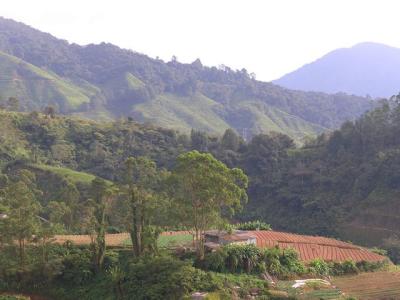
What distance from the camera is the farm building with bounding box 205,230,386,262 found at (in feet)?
74.2

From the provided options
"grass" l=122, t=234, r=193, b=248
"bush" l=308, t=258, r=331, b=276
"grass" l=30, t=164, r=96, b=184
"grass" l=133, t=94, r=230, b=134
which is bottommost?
"bush" l=308, t=258, r=331, b=276

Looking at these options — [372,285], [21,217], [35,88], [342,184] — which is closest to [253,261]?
[372,285]

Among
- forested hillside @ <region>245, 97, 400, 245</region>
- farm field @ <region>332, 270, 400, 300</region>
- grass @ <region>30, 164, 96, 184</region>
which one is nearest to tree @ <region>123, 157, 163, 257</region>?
farm field @ <region>332, 270, 400, 300</region>

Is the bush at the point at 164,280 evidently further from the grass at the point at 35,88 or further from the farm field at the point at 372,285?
the grass at the point at 35,88

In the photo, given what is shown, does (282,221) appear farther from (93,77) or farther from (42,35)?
(42,35)

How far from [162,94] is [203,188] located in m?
99.0

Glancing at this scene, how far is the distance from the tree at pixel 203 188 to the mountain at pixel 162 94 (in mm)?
69482

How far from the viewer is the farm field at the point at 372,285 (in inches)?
739

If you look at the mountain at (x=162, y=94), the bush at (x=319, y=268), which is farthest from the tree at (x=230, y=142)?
the mountain at (x=162, y=94)

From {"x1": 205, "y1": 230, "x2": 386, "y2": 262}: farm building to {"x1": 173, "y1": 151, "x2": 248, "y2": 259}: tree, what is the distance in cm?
207

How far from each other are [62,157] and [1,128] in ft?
20.8

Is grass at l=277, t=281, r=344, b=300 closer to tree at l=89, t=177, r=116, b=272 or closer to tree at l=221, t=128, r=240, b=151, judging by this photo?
tree at l=89, t=177, r=116, b=272

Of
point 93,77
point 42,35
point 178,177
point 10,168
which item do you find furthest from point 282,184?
point 42,35

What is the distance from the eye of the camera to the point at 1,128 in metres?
49.6
